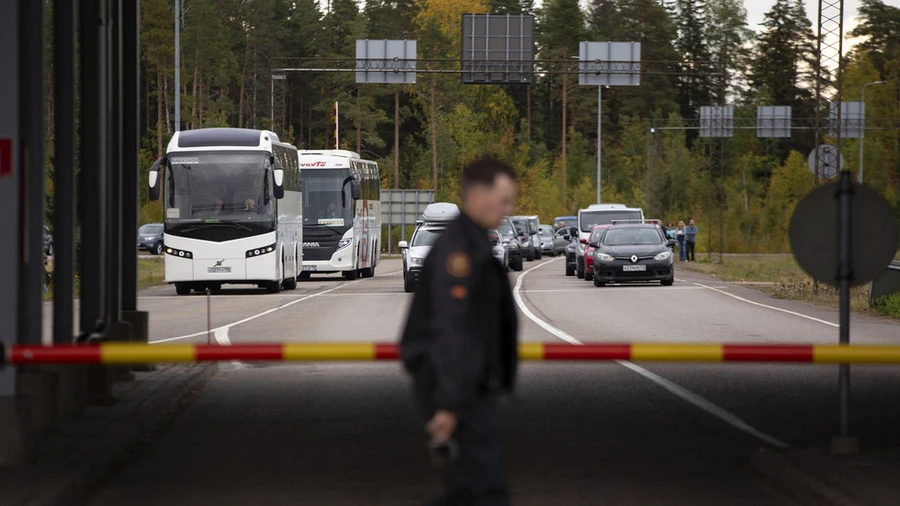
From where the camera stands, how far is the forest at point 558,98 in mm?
85625

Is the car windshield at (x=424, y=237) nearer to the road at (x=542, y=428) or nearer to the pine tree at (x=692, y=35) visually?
the road at (x=542, y=428)

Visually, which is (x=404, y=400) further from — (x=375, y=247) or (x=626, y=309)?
(x=375, y=247)

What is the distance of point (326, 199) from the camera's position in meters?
46.7

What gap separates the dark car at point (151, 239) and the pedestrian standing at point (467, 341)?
7003 centimetres

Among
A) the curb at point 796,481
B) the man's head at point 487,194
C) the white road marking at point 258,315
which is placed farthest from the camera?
the white road marking at point 258,315

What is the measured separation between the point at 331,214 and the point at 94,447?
36.8 m

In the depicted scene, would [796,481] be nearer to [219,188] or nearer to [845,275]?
[845,275]

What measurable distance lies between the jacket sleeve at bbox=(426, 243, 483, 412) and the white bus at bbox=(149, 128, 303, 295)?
30222mm

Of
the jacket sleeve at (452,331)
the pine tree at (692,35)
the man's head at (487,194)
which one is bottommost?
the jacket sleeve at (452,331)

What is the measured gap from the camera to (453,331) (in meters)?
5.22

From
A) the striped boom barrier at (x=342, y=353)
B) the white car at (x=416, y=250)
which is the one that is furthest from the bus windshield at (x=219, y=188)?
the striped boom barrier at (x=342, y=353)

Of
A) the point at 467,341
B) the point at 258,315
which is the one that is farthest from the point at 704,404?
the point at 258,315

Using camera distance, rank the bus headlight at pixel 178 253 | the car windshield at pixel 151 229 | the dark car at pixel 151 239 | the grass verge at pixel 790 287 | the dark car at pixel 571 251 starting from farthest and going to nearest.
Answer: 1. the car windshield at pixel 151 229
2. the dark car at pixel 151 239
3. the dark car at pixel 571 251
4. the bus headlight at pixel 178 253
5. the grass verge at pixel 790 287

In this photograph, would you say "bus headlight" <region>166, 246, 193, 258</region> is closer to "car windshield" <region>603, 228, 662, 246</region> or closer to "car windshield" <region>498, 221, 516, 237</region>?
"car windshield" <region>603, 228, 662, 246</region>
